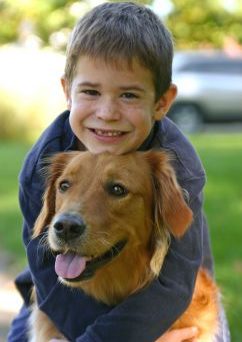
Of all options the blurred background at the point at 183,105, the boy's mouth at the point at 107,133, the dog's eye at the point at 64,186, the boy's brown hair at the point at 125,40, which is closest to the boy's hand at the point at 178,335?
the dog's eye at the point at 64,186

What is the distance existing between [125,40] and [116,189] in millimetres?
703

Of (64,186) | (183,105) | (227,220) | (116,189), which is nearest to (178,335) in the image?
(116,189)

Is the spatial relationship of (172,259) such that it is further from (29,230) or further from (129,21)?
(129,21)

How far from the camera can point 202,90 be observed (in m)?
26.8

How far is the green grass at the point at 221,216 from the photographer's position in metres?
6.64

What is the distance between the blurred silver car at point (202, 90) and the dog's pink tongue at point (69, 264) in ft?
76.1

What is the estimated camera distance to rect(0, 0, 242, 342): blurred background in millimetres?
7844

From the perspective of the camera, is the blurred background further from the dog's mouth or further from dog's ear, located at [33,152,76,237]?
the dog's mouth

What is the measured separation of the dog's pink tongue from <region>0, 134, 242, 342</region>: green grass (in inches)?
97.5

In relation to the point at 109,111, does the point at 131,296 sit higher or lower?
lower

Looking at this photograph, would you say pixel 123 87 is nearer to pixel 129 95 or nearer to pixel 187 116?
pixel 129 95

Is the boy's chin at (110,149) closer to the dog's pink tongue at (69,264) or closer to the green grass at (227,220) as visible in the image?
the dog's pink tongue at (69,264)

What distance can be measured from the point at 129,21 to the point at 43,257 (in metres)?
1.22

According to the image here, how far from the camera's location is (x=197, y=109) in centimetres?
2705
